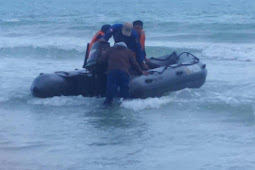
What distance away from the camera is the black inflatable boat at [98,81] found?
351 inches

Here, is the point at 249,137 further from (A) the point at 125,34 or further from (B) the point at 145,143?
(A) the point at 125,34

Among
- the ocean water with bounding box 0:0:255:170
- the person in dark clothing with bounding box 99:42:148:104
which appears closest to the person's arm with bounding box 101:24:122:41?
the person in dark clothing with bounding box 99:42:148:104

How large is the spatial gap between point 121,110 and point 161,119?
79 centimetres

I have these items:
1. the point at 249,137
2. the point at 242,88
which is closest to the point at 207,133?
the point at 249,137

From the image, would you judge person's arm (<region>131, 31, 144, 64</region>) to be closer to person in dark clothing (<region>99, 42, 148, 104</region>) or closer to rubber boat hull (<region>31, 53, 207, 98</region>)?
rubber boat hull (<region>31, 53, 207, 98</region>)

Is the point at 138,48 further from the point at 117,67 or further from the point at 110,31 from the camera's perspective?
the point at 117,67

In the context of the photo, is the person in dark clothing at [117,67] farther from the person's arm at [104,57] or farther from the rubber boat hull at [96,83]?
the rubber boat hull at [96,83]

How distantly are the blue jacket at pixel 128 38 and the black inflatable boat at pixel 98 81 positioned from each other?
0.92 feet

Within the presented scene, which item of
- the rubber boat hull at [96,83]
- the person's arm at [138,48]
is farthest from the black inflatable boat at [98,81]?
the person's arm at [138,48]

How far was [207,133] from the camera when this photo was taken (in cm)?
711

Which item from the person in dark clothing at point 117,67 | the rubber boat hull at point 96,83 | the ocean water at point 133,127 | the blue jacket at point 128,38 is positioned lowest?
the ocean water at point 133,127

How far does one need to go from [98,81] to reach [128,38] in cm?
85

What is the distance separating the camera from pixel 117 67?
853 cm

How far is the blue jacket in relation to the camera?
30.1 ft
